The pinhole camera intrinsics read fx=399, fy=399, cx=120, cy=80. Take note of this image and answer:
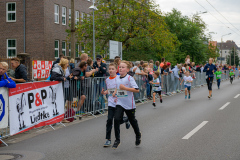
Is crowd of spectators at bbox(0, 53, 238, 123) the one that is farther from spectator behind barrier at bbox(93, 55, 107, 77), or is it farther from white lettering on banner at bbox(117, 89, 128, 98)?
white lettering on banner at bbox(117, 89, 128, 98)

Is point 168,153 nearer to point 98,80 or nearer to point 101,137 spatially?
point 101,137

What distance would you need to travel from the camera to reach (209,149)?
722cm

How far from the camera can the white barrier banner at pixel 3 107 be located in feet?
27.5

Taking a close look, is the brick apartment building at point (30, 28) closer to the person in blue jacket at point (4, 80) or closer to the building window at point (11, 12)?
the building window at point (11, 12)

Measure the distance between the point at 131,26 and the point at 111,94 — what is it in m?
27.7

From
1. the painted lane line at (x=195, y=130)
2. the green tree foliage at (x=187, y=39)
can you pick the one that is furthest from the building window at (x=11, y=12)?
the painted lane line at (x=195, y=130)

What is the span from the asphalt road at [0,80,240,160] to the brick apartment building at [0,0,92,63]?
2705 centimetres

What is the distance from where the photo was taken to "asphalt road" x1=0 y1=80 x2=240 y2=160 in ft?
22.6

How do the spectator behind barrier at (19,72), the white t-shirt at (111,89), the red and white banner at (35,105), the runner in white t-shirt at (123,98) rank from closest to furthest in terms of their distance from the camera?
the runner in white t-shirt at (123,98) → the white t-shirt at (111,89) → the red and white banner at (35,105) → the spectator behind barrier at (19,72)

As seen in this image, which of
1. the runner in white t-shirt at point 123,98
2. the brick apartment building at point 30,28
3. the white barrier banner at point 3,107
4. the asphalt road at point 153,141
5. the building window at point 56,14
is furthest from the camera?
the building window at point 56,14

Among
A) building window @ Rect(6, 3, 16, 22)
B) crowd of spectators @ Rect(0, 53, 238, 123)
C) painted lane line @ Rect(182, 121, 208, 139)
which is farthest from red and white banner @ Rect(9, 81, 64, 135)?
building window @ Rect(6, 3, 16, 22)

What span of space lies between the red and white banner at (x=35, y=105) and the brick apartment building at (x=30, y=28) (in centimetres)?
2700

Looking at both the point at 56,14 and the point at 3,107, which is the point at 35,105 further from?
the point at 56,14

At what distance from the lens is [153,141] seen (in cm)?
819
